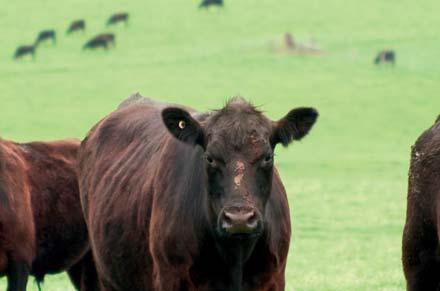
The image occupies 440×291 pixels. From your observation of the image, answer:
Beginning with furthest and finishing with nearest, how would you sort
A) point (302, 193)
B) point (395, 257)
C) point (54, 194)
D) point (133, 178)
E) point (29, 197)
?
1. point (302, 193)
2. point (395, 257)
3. point (54, 194)
4. point (29, 197)
5. point (133, 178)

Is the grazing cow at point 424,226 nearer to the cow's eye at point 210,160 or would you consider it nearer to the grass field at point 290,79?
the cow's eye at point 210,160

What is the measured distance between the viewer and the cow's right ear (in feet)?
23.4

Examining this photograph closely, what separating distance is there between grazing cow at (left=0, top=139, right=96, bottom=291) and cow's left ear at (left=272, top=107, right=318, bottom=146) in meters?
3.82

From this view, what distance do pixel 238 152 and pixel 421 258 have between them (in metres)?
1.74

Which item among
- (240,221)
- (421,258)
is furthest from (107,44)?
(240,221)

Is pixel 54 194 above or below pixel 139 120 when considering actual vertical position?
below

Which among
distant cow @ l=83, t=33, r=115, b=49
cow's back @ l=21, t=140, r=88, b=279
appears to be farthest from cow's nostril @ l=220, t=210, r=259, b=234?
distant cow @ l=83, t=33, r=115, b=49

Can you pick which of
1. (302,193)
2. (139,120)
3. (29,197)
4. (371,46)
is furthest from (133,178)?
(371,46)

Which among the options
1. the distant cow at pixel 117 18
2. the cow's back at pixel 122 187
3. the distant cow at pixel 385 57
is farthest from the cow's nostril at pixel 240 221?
the distant cow at pixel 117 18

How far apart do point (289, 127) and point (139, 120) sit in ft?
7.34

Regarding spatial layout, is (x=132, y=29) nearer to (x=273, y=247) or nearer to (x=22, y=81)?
(x=22, y=81)

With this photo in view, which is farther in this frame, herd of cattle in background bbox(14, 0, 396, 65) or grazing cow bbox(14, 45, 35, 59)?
grazing cow bbox(14, 45, 35, 59)

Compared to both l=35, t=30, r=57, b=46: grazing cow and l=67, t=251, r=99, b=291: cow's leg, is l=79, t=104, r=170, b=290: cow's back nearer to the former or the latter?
l=67, t=251, r=99, b=291: cow's leg

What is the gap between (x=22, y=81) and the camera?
51.1 m
